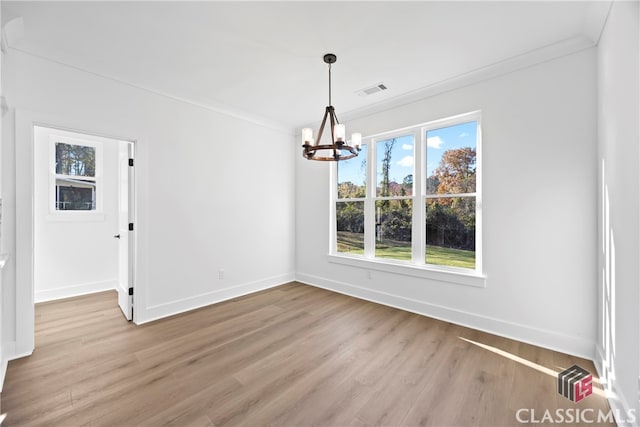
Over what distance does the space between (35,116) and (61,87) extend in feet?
1.28

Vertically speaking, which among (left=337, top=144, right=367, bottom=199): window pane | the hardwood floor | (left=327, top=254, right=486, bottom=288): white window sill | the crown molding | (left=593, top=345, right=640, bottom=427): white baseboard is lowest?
the hardwood floor

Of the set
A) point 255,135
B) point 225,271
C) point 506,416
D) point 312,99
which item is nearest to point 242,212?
point 225,271

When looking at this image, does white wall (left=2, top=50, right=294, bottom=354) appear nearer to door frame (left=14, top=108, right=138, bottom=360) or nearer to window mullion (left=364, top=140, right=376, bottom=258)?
door frame (left=14, top=108, right=138, bottom=360)

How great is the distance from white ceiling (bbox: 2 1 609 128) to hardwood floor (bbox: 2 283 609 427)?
2865 mm

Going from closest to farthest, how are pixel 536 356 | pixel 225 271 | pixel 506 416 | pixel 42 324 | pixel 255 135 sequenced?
pixel 506 416 < pixel 536 356 < pixel 42 324 < pixel 225 271 < pixel 255 135

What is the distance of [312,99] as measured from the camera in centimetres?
370

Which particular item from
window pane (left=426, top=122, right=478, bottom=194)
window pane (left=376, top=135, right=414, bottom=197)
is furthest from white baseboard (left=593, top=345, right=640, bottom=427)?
window pane (left=376, top=135, right=414, bottom=197)

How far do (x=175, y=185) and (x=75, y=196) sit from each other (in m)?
2.13

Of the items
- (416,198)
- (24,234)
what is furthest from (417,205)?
(24,234)

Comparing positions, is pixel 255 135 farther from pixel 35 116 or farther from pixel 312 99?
pixel 35 116

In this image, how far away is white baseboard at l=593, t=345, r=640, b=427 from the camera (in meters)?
1.57

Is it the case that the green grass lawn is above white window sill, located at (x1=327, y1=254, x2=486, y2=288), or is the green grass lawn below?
above

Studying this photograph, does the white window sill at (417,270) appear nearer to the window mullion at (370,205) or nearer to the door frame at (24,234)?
the window mullion at (370,205)

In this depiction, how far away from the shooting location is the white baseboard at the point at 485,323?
2.47 meters
